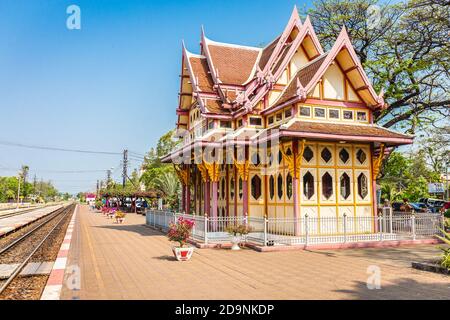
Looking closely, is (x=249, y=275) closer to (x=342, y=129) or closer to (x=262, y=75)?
(x=342, y=129)

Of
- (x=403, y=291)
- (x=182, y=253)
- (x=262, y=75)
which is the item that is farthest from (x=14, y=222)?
(x=403, y=291)

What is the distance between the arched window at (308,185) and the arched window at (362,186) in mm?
2503

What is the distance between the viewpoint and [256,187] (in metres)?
18.5

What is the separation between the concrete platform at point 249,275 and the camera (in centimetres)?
743

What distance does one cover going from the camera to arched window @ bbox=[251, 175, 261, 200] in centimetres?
1838

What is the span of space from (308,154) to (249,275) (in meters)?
8.16

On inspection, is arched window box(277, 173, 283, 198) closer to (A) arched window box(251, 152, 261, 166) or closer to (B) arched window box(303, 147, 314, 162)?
(B) arched window box(303, 147, 314, 162)

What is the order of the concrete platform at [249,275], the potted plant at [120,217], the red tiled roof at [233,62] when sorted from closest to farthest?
the concrete platform at [249,275] < the red tiled roof at [233,62] < the potted plant at [120,217]

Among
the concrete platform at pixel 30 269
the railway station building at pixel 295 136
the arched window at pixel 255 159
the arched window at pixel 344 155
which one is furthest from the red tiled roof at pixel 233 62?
the concrete platform at pixel 30 269

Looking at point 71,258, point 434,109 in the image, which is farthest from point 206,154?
point 434,109

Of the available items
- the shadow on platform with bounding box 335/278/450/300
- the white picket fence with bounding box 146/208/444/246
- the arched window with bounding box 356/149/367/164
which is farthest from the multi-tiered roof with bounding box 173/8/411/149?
the shadow on platform with bounding box 335/278/450/300

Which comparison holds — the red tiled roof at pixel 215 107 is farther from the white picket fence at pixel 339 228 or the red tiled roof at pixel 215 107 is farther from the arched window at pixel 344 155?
the arched window at pixel 344 155

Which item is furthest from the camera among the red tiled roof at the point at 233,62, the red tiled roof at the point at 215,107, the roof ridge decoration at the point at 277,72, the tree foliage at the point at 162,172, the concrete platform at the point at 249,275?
the tree foliage at the point at 162,172

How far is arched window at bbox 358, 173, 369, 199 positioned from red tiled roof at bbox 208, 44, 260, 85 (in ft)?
29.0
